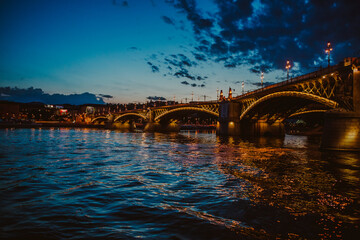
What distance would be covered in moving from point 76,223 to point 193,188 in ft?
14.1

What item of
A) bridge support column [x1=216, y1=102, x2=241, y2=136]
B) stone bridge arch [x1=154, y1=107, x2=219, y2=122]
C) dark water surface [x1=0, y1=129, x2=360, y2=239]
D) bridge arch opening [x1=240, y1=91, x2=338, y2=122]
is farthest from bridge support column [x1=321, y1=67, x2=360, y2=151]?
stone bridge arch [x1=154, y1=107, x2=219, y2=122]

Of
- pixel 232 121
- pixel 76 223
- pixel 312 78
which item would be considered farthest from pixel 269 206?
pixel 232 121

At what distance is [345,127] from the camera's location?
78.2ft

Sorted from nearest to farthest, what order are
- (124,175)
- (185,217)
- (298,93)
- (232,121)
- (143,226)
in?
(143,226)
(185,217)
(124,175)
(298,93)
(232,121)

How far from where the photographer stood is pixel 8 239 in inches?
171

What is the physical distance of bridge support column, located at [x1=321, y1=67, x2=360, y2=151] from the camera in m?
23.6

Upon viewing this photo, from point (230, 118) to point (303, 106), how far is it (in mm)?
15478

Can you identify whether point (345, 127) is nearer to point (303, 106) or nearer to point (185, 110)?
point (303, 106)

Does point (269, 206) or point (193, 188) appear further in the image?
point (193, 188)

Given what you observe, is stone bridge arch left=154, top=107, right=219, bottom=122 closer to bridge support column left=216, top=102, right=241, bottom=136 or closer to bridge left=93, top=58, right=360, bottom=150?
bridge left=93, top=58, right=360, bottom=150

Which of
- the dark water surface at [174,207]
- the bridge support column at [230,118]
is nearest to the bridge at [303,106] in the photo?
the bridge support column at [230,118]

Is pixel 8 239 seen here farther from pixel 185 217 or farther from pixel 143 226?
pixel 185 217

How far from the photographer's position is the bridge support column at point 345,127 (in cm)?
2361

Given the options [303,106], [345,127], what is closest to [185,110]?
[303,106]
